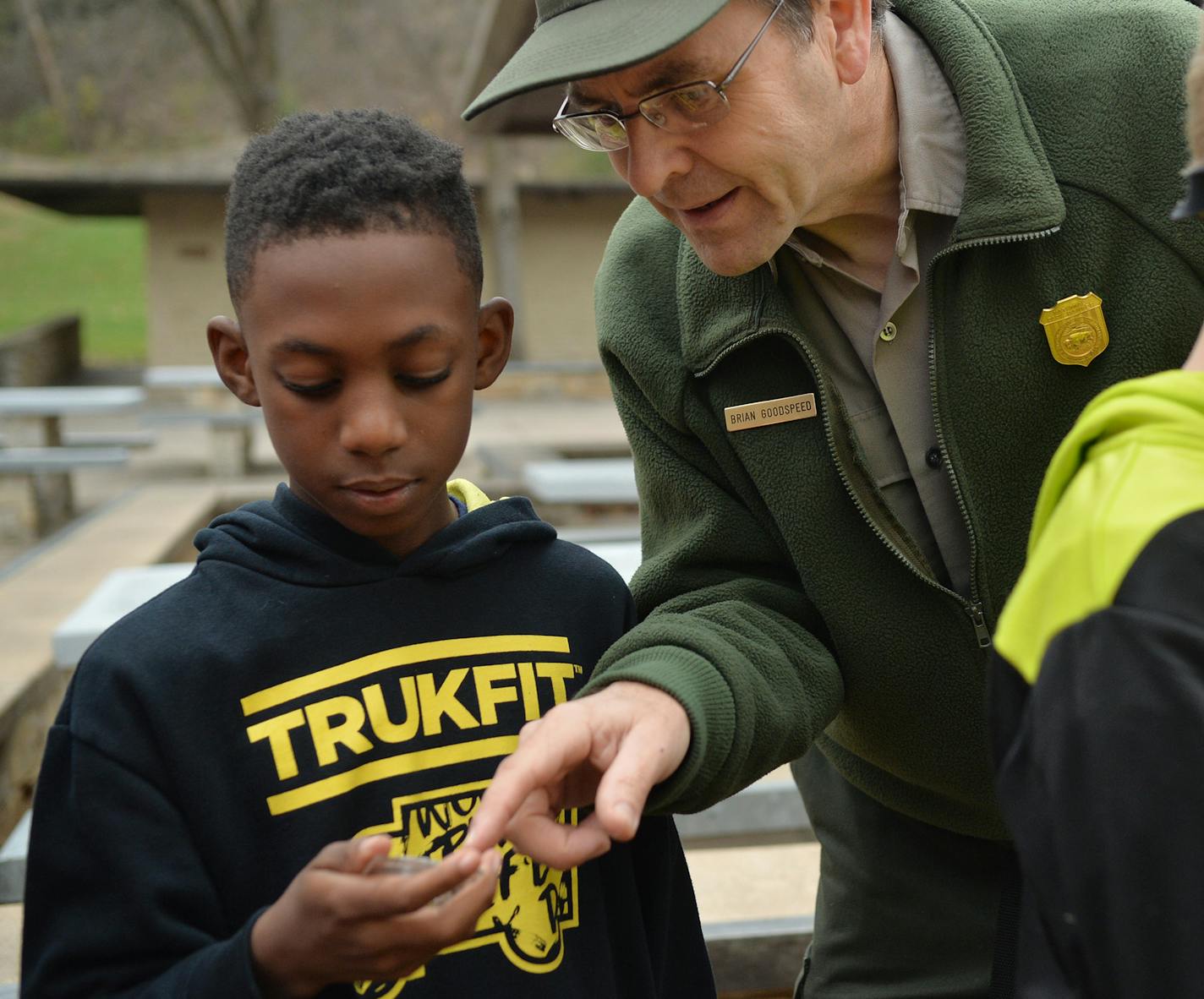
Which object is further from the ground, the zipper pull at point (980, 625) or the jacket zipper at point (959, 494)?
the jacket zipper at point (959, 494)

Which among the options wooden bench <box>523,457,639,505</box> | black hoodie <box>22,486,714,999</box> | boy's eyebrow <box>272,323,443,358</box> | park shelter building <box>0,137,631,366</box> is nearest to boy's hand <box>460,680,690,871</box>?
black hoodie <box>22,486,714,999</box>

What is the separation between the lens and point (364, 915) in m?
1.23

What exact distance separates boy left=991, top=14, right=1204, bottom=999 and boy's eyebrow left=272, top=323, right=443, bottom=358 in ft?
2.43

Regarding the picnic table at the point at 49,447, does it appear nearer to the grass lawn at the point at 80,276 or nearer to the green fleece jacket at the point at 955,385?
the green fleece jacket at the point at 955,385

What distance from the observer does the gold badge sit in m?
1.80

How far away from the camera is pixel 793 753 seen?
1760 millimetres

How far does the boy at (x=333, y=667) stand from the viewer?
1.40m

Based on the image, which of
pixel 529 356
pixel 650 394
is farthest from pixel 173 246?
pixel 650 394

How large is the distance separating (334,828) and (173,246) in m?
16.4

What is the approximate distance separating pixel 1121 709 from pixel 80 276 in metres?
29.4

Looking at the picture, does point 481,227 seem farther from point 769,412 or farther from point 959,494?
point 959,494

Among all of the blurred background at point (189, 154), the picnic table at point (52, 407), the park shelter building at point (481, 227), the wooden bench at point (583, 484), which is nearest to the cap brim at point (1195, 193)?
the wooden bench at point (583, 484)

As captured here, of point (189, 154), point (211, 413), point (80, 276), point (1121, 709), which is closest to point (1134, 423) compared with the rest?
point (1121, 709)

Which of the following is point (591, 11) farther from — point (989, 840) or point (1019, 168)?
point (989, 840)
